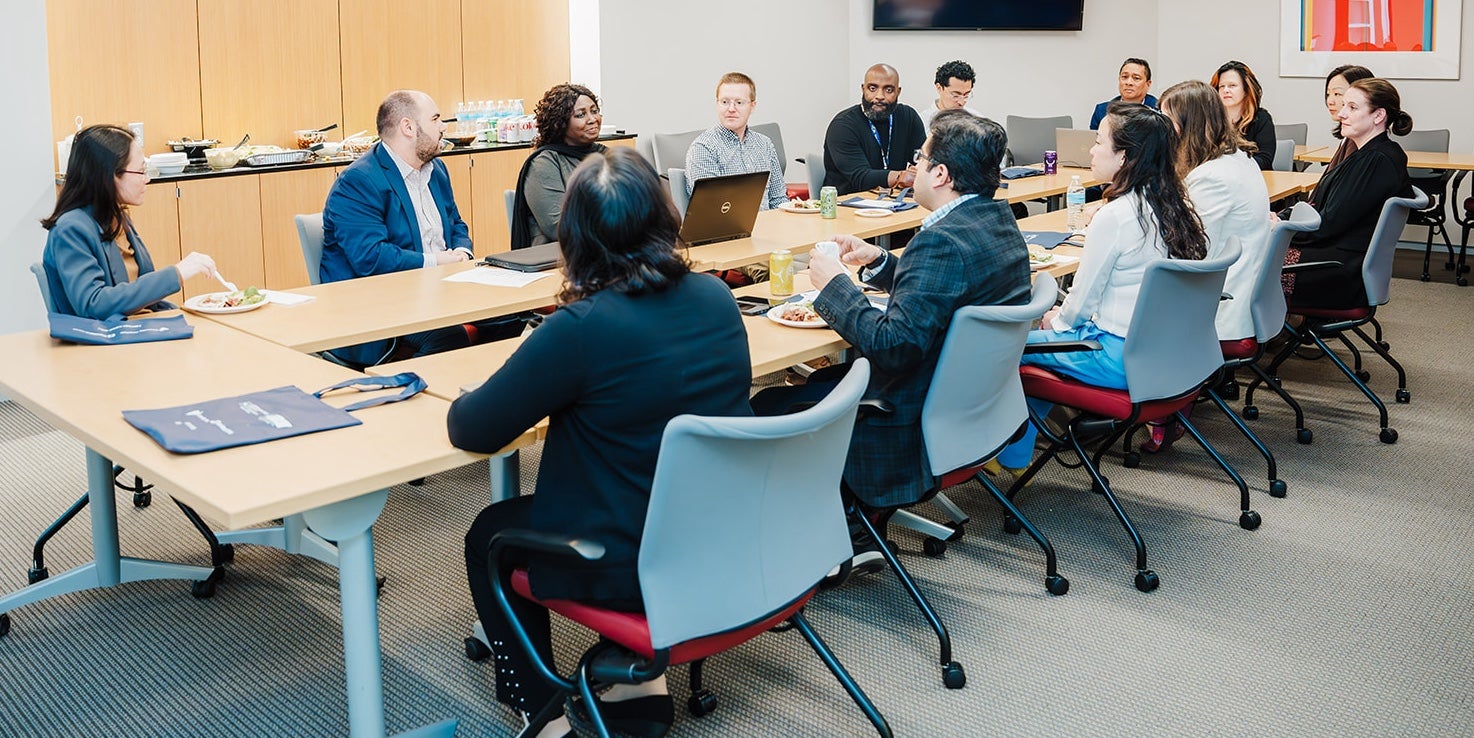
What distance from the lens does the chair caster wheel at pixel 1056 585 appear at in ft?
11.2

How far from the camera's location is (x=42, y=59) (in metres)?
5.05

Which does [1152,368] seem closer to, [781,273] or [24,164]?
[781,273]

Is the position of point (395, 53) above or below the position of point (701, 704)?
above

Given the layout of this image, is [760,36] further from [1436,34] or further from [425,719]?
[425,719]

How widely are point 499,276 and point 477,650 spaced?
132 cm

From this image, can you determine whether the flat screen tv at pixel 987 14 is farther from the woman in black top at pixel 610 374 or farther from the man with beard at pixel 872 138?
the woman in black top at pixel 610 374

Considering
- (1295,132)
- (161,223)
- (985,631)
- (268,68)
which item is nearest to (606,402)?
(985,631)

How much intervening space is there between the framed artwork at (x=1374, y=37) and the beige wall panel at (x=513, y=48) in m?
5.10

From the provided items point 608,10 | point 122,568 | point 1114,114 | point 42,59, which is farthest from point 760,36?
point 122,568

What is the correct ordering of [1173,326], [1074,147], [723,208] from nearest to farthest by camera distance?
1. [1173,326]
2. [723,208]
3. [1074,147]

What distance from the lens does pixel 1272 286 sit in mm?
4316

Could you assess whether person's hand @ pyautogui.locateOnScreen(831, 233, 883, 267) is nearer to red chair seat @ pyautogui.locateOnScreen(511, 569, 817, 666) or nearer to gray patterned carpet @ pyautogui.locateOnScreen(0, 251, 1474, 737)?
gray patterned carpet @ pyautogui.locateOnScreen(0, 251, 1474, 737)

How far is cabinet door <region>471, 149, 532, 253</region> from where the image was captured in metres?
7.08

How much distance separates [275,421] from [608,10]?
596 centimetres
